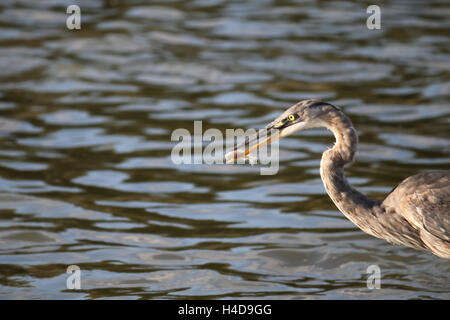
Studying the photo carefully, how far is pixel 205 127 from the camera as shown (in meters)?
12.2

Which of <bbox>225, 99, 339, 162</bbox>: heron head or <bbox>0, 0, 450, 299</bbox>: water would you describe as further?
<bbox>0, 0, 450, 299</bbox>: water

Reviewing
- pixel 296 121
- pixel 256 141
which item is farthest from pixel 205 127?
pixel 296 121

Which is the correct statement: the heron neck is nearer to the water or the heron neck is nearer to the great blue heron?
the great blue heron

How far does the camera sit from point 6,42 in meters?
15.7

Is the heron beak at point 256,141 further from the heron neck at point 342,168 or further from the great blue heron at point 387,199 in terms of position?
the heron neck at point 342,168

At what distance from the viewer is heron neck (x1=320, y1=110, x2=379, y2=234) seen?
7289 millimetres

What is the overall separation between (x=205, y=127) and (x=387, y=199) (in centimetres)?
514

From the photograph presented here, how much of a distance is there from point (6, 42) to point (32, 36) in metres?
0.56

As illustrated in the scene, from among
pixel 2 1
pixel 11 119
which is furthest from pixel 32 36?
pixel 11 119

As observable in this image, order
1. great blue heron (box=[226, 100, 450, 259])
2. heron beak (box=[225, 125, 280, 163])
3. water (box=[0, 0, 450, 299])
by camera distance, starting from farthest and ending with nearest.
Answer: water (box=[0, 0, 450, 299]) < heron beak (box=[225, 125, 280, 163]) < great blue heron (box=[226, 100, 450, 259])

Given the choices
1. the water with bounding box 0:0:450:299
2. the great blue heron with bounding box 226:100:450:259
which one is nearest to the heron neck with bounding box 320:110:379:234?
the great blue heron with bounding box 226:100:450:259

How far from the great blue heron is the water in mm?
650

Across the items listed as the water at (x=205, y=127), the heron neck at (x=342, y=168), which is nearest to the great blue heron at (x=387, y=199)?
the heron neck at (x=342, y=168)
